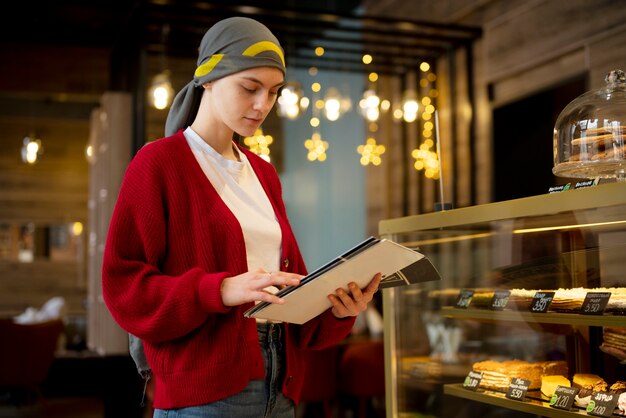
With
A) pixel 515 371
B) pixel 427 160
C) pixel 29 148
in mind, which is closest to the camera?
pixel 515 371

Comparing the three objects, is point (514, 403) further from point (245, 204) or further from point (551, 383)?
point (245, 204)

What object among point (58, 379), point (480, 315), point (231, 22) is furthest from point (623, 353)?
point (58, 379)

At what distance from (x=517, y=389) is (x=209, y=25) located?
215 inches

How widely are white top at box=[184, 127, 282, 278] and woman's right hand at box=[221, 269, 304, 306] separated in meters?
0.17

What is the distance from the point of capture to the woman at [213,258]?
145 cm

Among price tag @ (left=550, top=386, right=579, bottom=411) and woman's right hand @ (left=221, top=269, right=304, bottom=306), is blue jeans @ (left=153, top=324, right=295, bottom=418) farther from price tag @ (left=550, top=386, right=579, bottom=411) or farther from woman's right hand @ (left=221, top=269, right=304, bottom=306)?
price tag @ (left=550, top=386, right=579, bottom=411)

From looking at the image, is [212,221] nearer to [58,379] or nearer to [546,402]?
[546,402]

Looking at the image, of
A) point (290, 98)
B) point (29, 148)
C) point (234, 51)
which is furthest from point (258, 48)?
point (29, 148)

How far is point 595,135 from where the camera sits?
197cm

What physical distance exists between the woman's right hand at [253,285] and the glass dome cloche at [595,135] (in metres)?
0.93

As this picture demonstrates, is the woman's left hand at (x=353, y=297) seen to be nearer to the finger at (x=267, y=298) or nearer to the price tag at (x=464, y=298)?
the finger at (x=267, y=298)

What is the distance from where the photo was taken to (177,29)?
715 centimetres

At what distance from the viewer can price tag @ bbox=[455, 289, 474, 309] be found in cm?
235

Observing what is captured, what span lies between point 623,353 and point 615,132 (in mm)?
546
